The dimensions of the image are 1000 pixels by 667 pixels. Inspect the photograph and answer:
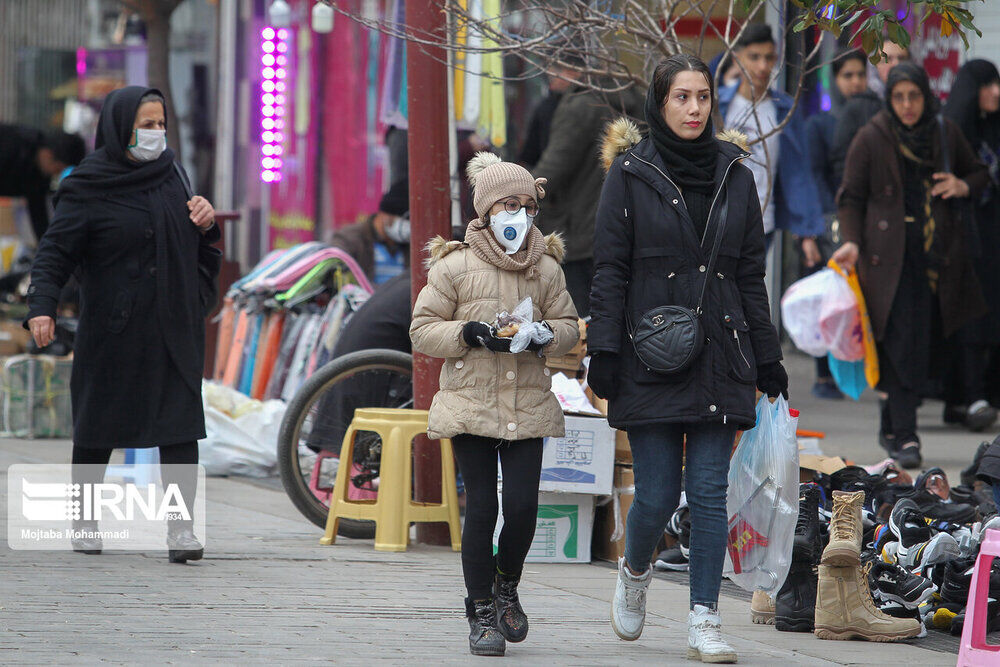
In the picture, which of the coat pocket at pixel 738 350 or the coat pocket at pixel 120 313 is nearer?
the coat pocket at pixel 738 350

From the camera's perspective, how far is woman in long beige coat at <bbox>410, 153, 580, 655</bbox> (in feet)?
16.5

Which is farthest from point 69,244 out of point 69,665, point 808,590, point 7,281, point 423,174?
point 7,281

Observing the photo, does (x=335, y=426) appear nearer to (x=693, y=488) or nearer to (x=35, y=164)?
(x=693, y=488)

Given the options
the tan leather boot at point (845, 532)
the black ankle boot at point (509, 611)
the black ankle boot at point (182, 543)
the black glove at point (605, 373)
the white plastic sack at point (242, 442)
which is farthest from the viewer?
the white plastic sack at point (242, 442)

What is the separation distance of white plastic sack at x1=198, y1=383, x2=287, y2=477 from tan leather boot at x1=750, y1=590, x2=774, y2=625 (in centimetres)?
417

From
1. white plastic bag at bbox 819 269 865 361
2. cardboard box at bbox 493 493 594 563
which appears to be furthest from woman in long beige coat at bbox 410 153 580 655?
white plastic bag at bbox 819 269 865 361

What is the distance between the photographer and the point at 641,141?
523cm

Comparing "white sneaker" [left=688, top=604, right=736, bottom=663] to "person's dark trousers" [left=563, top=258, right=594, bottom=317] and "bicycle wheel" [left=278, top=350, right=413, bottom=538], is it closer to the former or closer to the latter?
"bicycle wheel" [left=278, top=350, right=413, bottom=538]

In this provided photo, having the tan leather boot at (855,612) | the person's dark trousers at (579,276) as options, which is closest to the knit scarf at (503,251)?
the tan leather boot at (855,612)

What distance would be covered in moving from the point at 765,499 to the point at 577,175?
382cm

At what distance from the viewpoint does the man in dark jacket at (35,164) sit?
15.4 metres

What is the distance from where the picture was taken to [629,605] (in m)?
5.14

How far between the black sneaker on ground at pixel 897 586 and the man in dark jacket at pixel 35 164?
1119cm

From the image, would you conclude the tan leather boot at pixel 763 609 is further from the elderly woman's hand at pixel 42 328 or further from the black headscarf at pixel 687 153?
the elderly woman's hand at pixel 42 328
